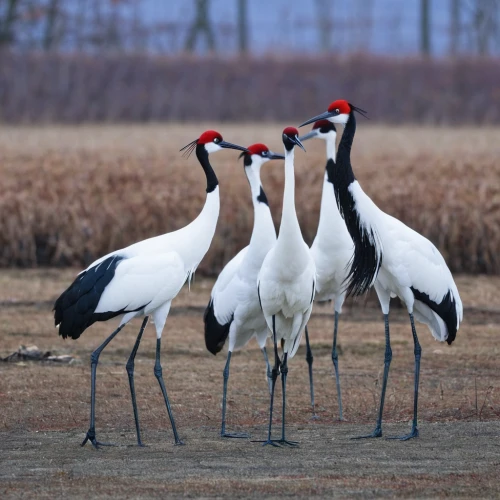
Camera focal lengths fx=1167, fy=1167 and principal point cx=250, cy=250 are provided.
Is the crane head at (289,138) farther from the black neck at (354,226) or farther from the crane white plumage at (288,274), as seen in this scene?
the black neck at (354,226)

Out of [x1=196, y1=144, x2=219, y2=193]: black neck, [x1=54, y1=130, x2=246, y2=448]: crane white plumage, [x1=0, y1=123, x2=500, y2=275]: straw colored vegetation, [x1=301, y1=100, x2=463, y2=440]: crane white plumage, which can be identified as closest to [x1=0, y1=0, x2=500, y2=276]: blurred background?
[x1=0, y1=123, x2=500, y2=275]: straw colored vegetation

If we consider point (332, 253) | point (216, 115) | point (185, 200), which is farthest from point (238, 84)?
point (332, 253)

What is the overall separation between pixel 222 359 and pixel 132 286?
276 cm

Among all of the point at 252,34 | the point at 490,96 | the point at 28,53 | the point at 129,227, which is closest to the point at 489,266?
the point at 129,227

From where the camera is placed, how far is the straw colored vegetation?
527 inches

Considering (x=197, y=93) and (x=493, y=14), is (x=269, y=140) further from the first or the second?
(x=493, y=14)

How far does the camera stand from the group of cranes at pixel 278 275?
721cm

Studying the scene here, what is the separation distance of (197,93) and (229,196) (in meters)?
11.2

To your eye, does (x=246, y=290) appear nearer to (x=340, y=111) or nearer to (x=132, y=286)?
(x=132, y=286)

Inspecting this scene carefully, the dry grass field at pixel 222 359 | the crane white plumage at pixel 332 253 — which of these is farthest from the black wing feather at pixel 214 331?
the crane white plumage at pixel 332 253

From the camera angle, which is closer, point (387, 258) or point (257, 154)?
point (387, 258)

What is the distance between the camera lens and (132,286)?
728 cm

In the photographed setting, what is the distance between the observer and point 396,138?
20.6 m

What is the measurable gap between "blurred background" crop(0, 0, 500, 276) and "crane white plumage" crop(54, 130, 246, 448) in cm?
575
